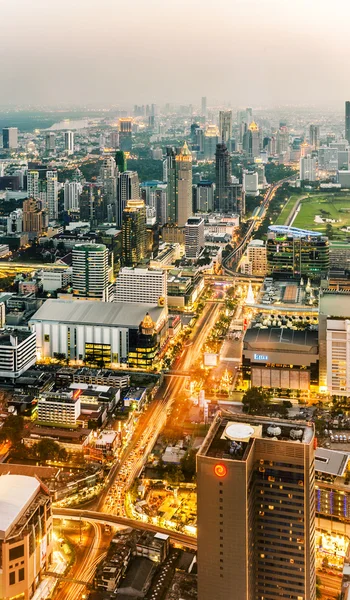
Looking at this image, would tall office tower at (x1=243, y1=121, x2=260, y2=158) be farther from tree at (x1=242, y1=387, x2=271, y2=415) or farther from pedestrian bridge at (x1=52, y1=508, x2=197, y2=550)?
pedestrian bridge at (x1=52, y1=508, x2=197, y2=550)

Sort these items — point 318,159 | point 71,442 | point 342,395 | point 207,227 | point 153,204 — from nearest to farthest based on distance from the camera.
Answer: point 71,442, point 342,395, point 207,227, point 153,204, point 318,159

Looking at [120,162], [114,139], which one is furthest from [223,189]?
[114,139]

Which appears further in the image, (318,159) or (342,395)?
(318,159)

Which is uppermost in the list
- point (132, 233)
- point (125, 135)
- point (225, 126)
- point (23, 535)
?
point (225, 126)

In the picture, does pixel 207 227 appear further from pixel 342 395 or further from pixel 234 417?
pixel 234 417

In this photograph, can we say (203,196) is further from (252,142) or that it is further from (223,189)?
(252,142)

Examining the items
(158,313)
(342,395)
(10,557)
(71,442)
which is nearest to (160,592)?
(10,557)
